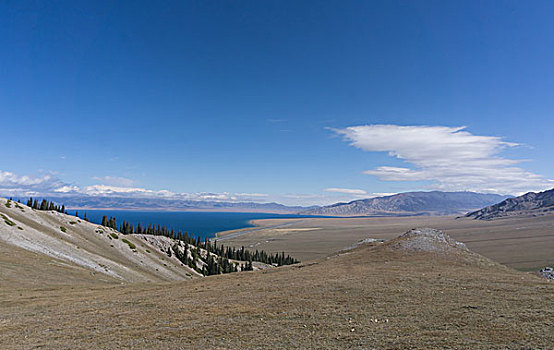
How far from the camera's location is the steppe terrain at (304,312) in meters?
15.3

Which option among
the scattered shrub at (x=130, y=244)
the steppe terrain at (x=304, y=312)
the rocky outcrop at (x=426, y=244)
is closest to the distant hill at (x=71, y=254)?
the scattered shrub at (x=130, y=244)

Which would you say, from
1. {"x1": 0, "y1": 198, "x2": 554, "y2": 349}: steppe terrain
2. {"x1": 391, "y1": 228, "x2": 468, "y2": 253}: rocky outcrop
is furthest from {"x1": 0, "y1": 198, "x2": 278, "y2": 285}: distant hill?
{"x1": 391, "y1": 228, "x2": 468, "y2": 253}: rocky outcrop

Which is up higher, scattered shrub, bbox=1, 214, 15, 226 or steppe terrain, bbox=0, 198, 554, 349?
scattered shrub, bbox=1, 214, 15, 226

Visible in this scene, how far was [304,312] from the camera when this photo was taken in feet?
65.7

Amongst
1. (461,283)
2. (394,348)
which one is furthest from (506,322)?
(461,283)

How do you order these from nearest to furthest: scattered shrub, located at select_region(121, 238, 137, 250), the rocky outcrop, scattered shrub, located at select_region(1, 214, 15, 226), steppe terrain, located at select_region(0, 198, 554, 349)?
steppe terrain, located at select_region(0, 198, 554, 349), the rocky outcrop, scattered shrub, located at select_region(1, 214, 15, 226), scattered shrub, located at select_region(121, 238, 137, 250)

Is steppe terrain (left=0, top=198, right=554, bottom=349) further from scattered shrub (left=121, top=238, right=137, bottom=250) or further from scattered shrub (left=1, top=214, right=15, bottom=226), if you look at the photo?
scattered shrub (left=121, top=238, right=137, bottom=250)

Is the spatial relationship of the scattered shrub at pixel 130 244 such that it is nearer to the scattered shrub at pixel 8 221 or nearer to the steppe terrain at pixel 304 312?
the scattered shrub at pixel 8 221

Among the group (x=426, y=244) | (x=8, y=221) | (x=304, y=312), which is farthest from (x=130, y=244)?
(x=304, y=312)

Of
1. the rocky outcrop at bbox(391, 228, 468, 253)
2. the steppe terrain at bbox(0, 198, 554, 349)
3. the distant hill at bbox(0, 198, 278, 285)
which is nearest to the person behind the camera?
the steppe terrain at bbox(0, 198, 554, 349)

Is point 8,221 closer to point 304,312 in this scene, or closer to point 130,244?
point 130,244

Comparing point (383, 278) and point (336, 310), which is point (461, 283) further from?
point (336, 310)

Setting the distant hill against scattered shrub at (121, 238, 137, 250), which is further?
Answer: scattered shrub at (121, 238, 137, 250)

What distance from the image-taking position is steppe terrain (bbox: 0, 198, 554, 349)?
50.1 feet
